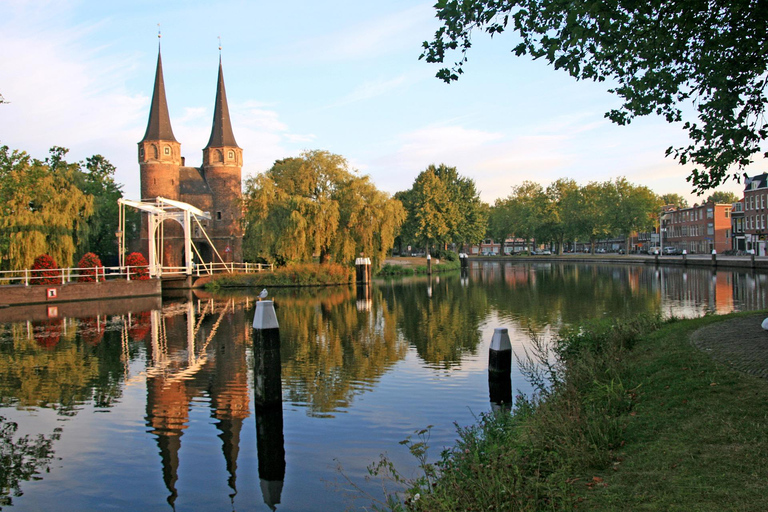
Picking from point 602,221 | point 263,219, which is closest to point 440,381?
point 263,219

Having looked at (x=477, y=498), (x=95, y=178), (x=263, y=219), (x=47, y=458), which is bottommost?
(x=47, y=458)

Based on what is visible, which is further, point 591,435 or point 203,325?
point 203,325

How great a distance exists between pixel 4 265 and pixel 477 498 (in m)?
37.6

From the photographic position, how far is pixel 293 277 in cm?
3603

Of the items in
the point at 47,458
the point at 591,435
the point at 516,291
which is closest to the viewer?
the point at 591,435

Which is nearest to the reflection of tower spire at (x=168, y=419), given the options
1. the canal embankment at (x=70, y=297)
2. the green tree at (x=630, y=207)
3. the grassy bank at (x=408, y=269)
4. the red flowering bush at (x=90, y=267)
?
the canal embankment at (x=70, y=297)

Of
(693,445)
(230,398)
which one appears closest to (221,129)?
(230,398)

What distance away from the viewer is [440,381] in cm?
996

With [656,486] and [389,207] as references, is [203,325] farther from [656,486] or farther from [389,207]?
[389,207]

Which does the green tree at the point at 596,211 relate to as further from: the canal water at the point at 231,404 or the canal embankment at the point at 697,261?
the canal water at the point at 231,404

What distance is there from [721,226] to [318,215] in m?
63.7

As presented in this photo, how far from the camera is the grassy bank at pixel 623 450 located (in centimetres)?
379

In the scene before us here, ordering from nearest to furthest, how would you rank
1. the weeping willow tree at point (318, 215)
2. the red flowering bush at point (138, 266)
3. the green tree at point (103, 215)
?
the red flowering bush at point (138, 266) < the weeping willow tree at point (318, 215) < the green tree at point (103, 215)

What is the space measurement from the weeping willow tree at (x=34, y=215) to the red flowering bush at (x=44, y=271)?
121 inches
